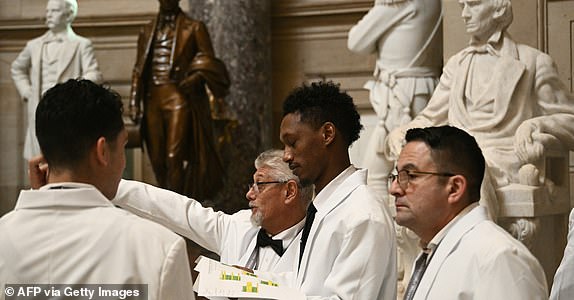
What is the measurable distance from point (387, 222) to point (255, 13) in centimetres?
723

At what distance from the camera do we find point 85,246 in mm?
2400

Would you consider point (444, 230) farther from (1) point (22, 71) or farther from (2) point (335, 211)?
(1) point (22, 71)

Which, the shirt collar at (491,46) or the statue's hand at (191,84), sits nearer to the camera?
the shirt collar at (491,46)

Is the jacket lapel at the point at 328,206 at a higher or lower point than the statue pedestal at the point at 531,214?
higher

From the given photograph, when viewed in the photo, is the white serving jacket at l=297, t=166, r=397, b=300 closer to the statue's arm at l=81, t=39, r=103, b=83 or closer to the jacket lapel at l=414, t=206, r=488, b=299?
the jacket lapel at l=414, t=206, r=488, b=299

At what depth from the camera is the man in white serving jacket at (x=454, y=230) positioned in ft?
9.49

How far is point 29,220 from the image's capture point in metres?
2.47


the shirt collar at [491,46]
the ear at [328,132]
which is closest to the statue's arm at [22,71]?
the shirt collar at [491,46]

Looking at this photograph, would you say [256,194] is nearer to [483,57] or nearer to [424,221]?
[424,221]

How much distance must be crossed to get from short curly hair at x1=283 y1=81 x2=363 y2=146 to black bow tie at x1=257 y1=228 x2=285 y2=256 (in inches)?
25.3

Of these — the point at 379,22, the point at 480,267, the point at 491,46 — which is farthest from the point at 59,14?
the point at 480,267

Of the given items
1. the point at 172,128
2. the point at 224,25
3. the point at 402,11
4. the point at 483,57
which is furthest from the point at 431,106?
the point at 224,25

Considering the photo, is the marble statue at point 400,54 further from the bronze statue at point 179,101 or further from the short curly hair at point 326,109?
the short curly hair at point 326,109

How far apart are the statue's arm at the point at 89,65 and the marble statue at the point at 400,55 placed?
301cm
